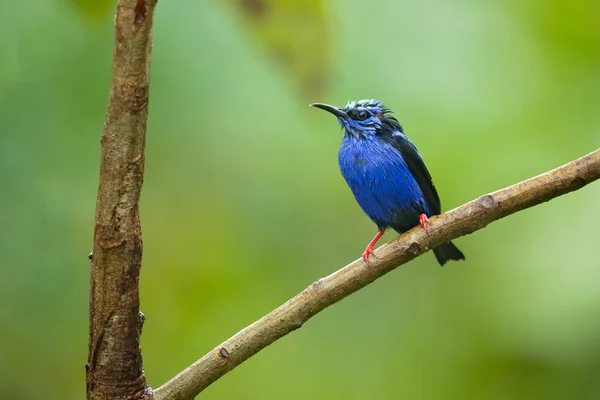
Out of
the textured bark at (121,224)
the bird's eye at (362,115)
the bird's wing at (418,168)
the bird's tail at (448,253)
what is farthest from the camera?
the bird's eye at (362,115)

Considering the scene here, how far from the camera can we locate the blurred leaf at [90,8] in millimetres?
1809

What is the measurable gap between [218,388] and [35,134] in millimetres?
2387

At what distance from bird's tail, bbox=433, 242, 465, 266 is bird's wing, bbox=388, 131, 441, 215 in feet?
0.91

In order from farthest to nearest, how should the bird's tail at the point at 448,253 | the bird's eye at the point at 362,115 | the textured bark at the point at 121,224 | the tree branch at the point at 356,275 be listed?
the bird's eye at the point at 362,115, the bird's tail at the point at 448,253, the tree branch at the point at 356,275, the textured bark at the point at 121,224

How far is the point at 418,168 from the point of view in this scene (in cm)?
437

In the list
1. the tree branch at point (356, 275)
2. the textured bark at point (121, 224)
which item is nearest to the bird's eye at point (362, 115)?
the tree branch at point (356, 275)

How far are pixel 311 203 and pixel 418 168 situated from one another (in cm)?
101

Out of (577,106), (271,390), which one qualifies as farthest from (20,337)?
(577,106)

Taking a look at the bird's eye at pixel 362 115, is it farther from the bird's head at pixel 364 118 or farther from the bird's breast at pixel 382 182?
the bird's breast at pixel 382 182

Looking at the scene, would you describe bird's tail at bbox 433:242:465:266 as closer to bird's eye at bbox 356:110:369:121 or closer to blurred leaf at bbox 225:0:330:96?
bird's eye at bbox 356:110:369:121

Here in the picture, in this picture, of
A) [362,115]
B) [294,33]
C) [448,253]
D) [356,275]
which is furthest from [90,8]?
[448,253]

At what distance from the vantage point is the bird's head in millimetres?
4535

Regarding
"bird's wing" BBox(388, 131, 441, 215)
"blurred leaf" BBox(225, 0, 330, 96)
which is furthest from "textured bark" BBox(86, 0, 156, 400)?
"bird's wing" BBox(388, 131, 441, 215)

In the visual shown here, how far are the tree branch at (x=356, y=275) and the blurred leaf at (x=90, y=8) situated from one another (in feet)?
4.69
